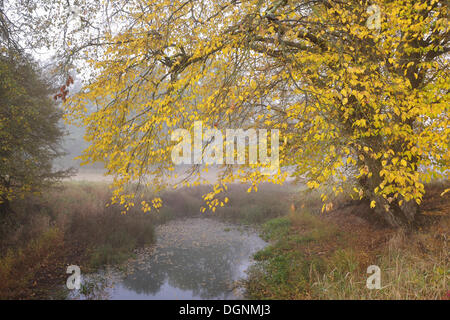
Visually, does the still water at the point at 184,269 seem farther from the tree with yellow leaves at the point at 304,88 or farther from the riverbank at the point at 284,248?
the tree with yellow leaves at the point at 304,88

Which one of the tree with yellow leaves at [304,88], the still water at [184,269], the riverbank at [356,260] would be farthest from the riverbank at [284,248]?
the tree with yellow leaves at [304,88]

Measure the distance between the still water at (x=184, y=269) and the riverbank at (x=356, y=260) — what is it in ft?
3.04

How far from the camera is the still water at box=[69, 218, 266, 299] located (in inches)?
323

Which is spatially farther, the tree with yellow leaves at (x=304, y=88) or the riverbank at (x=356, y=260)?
the riverbank at (x=356, y=260)

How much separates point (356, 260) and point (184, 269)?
19.4 ft

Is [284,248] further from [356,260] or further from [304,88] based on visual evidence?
[304,88]

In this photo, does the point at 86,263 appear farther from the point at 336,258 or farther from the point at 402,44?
the point at 402,44

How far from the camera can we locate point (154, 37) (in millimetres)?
6191

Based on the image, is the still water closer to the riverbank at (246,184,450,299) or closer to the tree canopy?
the riverbank at (246,184,450,299)

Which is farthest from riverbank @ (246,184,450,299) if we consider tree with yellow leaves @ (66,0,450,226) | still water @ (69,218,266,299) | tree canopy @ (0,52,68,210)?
tree canopy @ (0,52,68,210)

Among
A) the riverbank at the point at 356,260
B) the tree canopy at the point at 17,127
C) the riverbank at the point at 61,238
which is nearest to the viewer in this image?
the riverbank at the point at 356,260

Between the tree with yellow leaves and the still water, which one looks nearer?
the tree with yellow leaves

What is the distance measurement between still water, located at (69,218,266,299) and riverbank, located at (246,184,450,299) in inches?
36.5

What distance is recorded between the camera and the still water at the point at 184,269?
820 centimetres
